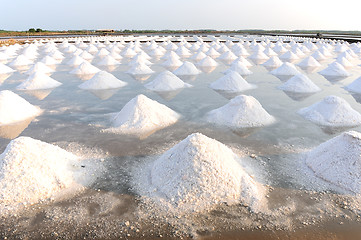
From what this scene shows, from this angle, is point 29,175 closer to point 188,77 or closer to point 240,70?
point 188,77

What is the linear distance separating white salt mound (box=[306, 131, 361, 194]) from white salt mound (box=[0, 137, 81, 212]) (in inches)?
151

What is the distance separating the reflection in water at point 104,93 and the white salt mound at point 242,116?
3.76m

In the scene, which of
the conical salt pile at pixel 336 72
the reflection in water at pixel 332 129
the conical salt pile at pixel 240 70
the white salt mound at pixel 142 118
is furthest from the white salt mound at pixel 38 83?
the conical salt pile at pixel 336 72

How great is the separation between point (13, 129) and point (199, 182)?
4.92 metres

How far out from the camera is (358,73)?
12547mm

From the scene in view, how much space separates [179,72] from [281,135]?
283 inches

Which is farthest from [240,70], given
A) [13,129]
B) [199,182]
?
[199,182]

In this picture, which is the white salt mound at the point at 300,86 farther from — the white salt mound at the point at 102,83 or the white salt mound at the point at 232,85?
the white salt mound at the point at 102,83

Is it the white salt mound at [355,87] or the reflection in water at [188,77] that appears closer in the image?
the white salt mound at [355,87]

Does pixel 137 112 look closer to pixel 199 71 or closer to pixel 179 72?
pixel 179 72

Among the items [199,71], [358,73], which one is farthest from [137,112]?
[358,73]

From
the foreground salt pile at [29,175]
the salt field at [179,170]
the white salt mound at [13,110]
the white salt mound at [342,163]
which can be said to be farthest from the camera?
the white salt mound at [13,110]

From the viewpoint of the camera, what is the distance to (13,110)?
6766 mm

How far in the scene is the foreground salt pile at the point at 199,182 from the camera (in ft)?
11.4
